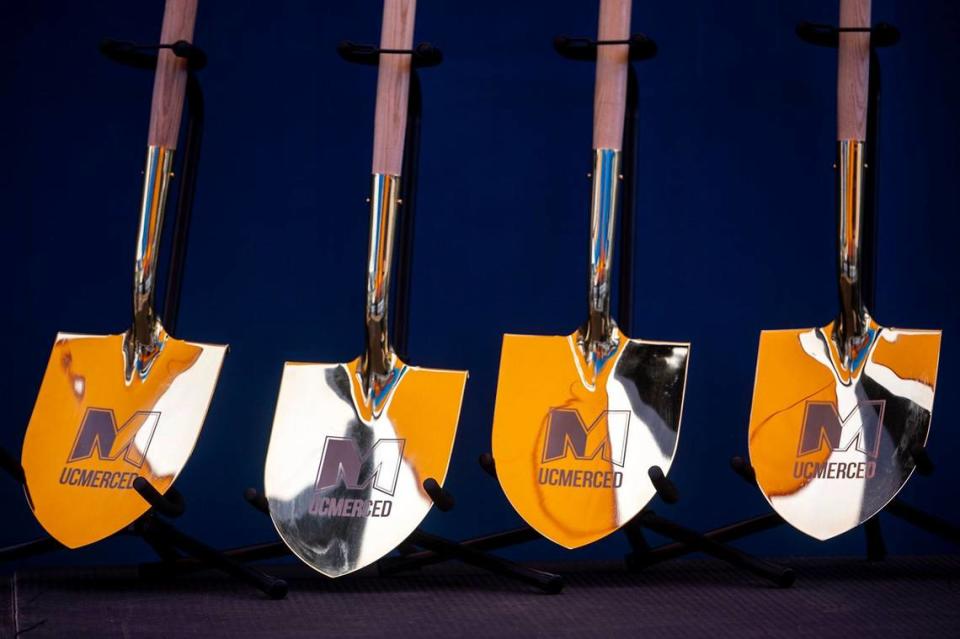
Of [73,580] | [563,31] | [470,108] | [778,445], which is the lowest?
[73,580]

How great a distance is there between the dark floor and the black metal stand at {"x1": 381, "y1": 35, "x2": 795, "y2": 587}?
4 centimetres

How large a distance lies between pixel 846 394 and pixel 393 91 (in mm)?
993

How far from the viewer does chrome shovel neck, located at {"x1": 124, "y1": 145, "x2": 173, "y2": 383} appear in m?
2.12

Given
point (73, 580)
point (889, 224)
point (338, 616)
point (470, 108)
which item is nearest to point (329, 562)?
point (338, 616)

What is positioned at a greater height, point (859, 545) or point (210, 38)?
point (210, 38)

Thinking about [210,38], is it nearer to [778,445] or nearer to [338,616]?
[338,616]

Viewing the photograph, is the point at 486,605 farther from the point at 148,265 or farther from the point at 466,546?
the point at 148,265

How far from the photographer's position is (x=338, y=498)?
79.7 inches

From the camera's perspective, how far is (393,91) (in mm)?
2172

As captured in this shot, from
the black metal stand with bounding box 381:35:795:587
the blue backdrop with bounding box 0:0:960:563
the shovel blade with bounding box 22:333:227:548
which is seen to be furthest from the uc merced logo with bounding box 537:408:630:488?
the shovel blade with bounding box 22:333:227:548

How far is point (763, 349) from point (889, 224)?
0.53 metres

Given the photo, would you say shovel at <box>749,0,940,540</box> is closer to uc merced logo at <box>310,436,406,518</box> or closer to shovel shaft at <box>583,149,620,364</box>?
shovel shaft at <box>583,149,620,364</box>

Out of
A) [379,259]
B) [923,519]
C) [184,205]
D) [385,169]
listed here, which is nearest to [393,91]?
[385,169]

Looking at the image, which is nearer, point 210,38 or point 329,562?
point 329,562
